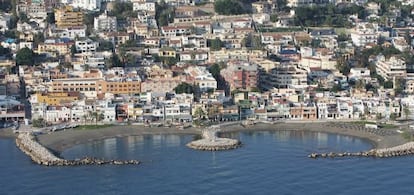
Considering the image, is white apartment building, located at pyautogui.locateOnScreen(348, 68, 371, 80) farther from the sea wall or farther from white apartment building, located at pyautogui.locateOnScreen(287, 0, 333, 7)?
white apartment building, located at pyautogui.locateOnScreen(287, 0, 333, 7)

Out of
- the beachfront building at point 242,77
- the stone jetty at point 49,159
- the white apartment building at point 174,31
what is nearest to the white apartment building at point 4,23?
the white apartment building at point 174,31

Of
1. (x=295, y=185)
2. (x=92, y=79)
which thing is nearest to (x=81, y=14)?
(x=92, y=79)

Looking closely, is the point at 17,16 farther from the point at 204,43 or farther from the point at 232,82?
the point at 232,82

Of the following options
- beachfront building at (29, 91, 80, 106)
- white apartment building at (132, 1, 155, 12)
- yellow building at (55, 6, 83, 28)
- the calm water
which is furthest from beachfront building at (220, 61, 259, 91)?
white apartment building at (132, 1, 155, 12)

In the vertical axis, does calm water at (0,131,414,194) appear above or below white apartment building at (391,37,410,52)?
below

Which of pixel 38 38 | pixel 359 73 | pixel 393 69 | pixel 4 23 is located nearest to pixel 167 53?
pixel 38 38

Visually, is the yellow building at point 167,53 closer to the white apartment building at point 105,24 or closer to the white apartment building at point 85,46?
the white apartment building at point 85,46

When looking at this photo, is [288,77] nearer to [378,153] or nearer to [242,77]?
[242,77]
